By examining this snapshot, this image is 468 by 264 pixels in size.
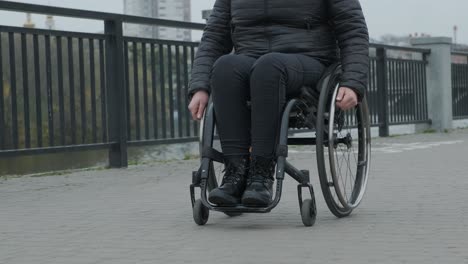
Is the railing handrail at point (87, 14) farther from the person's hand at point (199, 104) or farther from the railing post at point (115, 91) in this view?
the person's hand at point (199, 104)

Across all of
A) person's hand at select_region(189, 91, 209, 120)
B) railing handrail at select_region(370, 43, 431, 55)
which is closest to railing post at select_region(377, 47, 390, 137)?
railing handrail at select_region(370, 43, 431, 55)

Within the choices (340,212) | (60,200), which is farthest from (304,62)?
(60,200)

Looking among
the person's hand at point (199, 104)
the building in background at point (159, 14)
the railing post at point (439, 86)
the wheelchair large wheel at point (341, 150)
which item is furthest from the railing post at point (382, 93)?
the person's hand at point (199, 104)

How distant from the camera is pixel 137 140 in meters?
9.36

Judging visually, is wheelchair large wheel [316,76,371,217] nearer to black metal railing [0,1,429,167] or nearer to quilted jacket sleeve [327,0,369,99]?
quilted jacket sleeve [327,0,369,99]

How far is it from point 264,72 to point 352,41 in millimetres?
541

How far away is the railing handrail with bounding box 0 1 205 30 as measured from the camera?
25.9 ft

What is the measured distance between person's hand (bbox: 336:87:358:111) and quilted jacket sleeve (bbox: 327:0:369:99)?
0.02 m

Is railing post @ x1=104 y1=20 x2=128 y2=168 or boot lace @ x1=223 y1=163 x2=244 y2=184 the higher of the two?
railing post @ x1=104 y1=20 x2=128 y2=168

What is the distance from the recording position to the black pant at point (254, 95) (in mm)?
4863

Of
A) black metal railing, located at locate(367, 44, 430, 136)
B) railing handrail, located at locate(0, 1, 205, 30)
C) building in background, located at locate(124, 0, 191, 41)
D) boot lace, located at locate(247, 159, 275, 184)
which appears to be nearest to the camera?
boot lace, located at locate(247, 159, 275, 184)

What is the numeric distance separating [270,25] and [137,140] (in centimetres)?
432

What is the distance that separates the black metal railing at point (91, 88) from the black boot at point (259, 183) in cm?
332

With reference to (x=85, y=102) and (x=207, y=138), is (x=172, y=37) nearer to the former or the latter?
(x=85, y=102)
